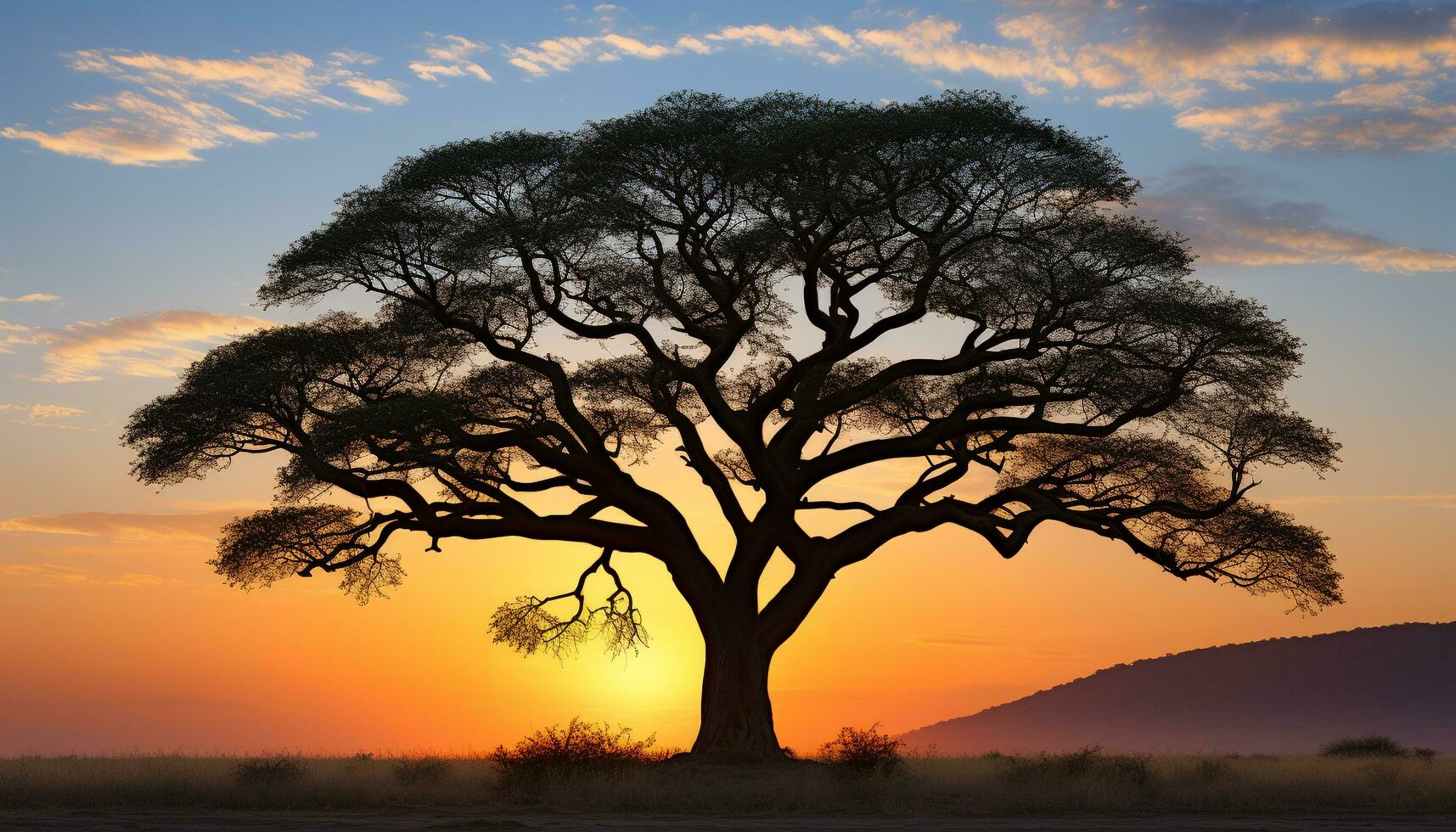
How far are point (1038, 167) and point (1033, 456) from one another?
23.9 ft

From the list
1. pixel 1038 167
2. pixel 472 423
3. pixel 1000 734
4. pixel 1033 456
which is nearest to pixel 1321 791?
pixel 1033 456

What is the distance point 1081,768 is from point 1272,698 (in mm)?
80697

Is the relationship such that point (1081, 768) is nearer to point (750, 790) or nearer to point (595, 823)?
point (750, 790)

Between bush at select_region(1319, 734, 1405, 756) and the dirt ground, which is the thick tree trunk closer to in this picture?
the dirt ground

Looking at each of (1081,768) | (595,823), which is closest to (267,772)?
(595,823)

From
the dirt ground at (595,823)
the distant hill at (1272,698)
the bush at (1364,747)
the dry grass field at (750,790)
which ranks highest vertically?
A: the distant hill at (1272,698)

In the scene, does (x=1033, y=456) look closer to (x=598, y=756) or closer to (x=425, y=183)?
(x=598, y=756)

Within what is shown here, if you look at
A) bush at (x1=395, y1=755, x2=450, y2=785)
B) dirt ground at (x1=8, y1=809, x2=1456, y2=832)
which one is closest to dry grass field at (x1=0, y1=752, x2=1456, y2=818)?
bush at (x1=395, y1=755, x2=450, y2=785)

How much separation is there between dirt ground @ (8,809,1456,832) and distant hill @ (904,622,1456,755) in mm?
65214

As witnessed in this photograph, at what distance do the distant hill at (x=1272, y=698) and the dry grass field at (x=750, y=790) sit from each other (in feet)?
198

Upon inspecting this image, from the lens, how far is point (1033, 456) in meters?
30.8

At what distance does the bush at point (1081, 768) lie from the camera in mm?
25203

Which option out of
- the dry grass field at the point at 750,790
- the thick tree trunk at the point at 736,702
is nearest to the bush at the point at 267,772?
the dry grass field at the point at 750,790

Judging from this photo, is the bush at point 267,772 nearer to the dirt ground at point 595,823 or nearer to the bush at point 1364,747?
the dirt ground at point 595,823
